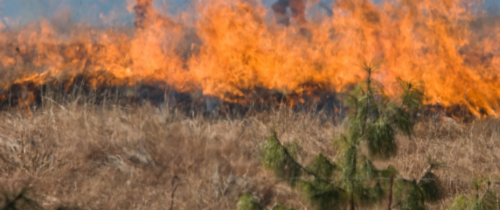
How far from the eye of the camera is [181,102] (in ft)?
32.5

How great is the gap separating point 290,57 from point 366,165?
6761mm

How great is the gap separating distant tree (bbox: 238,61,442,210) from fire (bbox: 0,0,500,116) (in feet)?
19.9

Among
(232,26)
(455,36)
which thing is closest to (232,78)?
(232,26)

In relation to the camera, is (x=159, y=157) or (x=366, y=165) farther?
(x=159, y=157)

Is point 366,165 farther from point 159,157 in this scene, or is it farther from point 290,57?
point 290,57

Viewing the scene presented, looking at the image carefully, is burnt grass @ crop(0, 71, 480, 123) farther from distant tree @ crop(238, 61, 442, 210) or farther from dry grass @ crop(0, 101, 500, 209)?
distant tree @ crop(238, 61, 442, 210)

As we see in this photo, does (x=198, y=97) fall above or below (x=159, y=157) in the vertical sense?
above

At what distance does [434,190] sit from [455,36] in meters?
7.80

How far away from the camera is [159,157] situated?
6.42 metres

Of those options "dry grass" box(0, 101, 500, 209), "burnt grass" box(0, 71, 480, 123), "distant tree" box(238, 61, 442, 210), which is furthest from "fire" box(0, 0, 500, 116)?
"distant tree" box(238, 61, 442, 210)

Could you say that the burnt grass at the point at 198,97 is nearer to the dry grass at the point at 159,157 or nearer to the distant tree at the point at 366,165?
the dry grass at the point at 159,157

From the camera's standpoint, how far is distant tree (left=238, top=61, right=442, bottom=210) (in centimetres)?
349

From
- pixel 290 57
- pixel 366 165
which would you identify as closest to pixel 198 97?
pixel 290 57

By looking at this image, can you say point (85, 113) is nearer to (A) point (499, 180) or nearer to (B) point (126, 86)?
(B) point (126, 86)
